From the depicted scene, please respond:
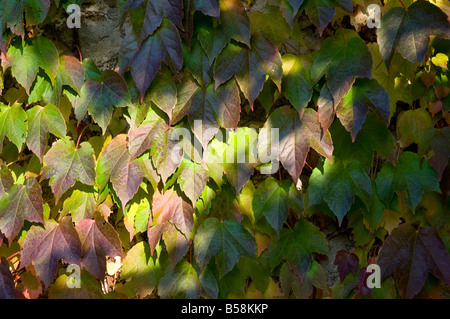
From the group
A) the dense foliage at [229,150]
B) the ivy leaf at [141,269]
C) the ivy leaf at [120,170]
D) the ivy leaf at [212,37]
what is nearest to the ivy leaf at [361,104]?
the dense foliage at [229,150]

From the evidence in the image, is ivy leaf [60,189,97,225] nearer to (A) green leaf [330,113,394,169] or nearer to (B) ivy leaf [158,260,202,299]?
(B) ivy leaf [158,260,202,299]

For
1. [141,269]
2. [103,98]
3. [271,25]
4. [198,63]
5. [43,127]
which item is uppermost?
[271,25]

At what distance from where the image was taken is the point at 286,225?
167 cm

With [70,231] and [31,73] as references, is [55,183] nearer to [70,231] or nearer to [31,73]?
[70,231]

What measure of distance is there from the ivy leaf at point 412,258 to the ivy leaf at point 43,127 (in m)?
1.23

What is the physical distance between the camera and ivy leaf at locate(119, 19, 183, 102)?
55.9 inches

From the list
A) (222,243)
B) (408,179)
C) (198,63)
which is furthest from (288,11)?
(222,243)

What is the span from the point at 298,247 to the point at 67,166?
89 centimetres

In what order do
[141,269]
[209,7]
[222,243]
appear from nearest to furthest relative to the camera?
[209,7] → [222,243] → [141,269]

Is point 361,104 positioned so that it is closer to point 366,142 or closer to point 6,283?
point 366,142

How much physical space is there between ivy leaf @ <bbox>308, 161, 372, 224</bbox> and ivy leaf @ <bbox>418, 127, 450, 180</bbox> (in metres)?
0.23

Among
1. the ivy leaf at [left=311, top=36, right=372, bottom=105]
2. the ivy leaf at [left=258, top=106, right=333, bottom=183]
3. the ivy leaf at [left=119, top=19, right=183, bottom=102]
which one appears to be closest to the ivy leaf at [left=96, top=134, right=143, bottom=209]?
the ivy leaf at [left=119, top=19, right=183, bottom=102]

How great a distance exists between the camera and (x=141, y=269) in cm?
165

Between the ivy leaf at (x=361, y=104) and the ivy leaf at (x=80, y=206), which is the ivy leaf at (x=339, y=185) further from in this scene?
the ivy leaf at (x=80, y=206)
